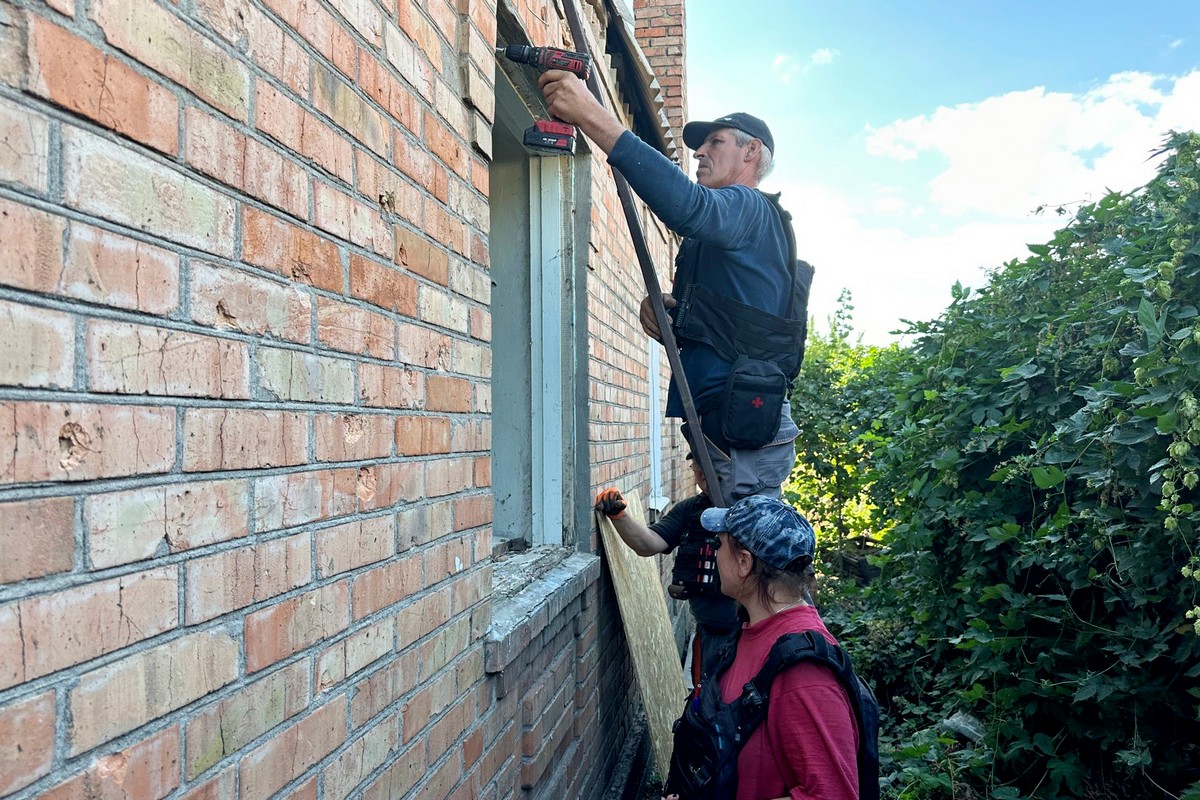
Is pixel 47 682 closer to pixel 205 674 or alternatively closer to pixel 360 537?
pixel 205 674

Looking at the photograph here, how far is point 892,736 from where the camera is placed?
4781 mm

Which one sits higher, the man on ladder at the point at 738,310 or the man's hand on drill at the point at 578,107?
the man's hand on drill at the point at 578,107

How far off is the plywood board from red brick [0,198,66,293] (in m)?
2.75

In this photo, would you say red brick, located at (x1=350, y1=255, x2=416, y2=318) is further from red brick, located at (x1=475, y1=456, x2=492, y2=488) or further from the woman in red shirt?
the woman in red shirt

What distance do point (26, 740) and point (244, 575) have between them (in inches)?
13.8

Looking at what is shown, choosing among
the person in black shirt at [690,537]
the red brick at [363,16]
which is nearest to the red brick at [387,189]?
the red brick at [363,16]

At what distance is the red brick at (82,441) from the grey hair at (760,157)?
95.3 inches

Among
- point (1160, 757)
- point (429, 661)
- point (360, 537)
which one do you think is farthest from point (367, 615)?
point (1160, 757)

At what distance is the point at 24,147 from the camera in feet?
2.57

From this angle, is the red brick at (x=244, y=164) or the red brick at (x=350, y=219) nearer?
the red brick at (x=244, y=164)

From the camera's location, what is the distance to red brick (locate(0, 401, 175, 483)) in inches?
30.5

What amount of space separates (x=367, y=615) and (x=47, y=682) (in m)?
0.67

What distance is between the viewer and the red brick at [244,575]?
102 cm

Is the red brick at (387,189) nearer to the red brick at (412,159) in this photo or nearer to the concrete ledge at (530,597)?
the red brick at (412,159)
